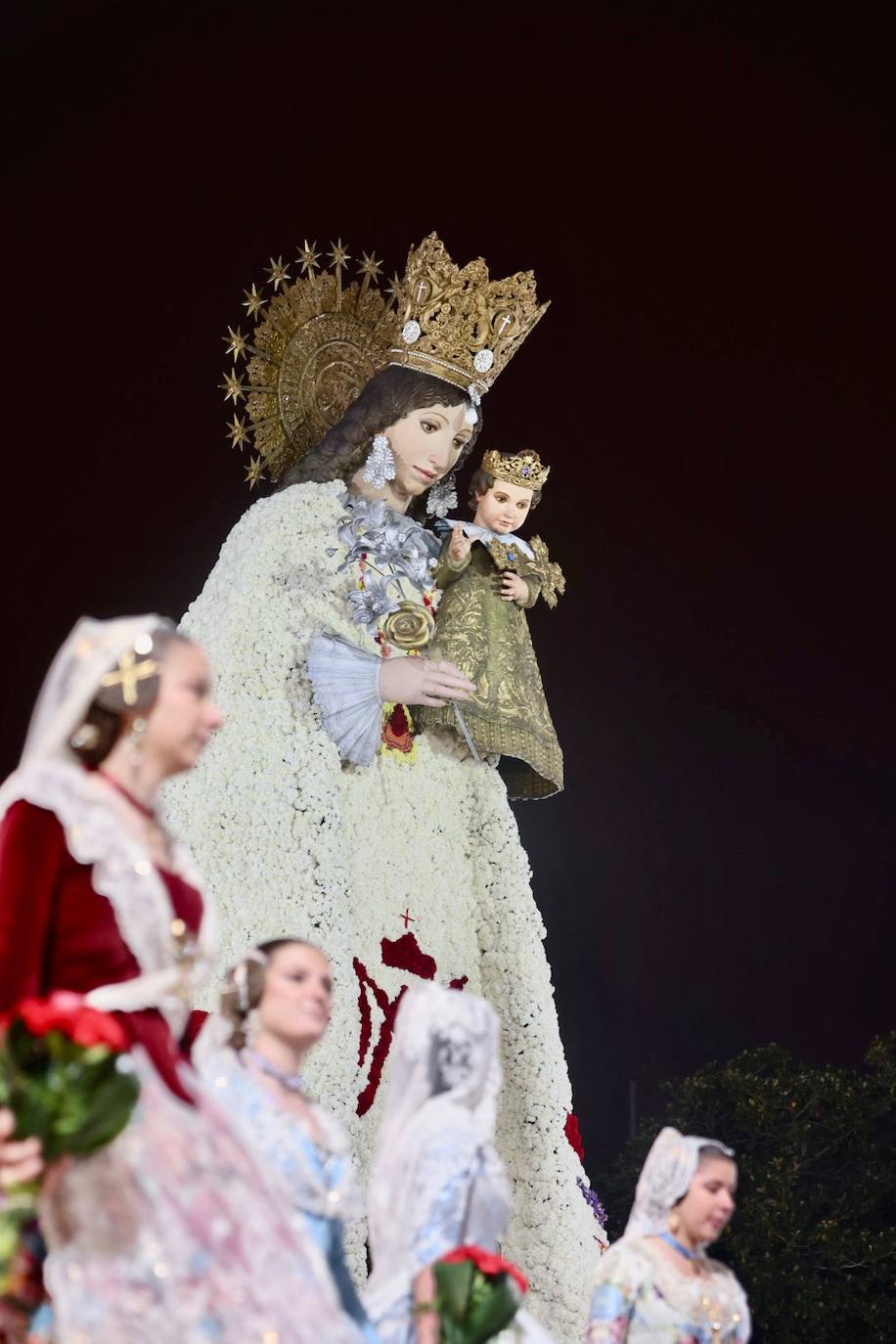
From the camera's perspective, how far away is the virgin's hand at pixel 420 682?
19.6ft

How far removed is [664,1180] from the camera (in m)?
4.48

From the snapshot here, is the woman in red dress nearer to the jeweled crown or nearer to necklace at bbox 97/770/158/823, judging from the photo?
necklace at bbox 97/770/158/823

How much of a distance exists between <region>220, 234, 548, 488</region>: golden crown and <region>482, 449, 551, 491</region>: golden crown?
22 centimetres

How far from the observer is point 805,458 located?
387 inches

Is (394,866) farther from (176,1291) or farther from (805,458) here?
(805,458)

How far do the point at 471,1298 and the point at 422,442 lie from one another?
336cm

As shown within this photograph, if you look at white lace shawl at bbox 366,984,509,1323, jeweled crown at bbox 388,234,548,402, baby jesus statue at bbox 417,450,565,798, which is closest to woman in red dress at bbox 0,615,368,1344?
white lace shawl at bbox 366,984,509,1323

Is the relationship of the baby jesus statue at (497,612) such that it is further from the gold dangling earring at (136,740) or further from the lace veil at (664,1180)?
the gold dangling earring at (136,740)

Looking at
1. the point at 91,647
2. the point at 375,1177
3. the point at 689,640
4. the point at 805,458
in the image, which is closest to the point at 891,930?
the point at 689,640

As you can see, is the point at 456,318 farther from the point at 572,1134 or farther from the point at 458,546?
the point at 572,1134

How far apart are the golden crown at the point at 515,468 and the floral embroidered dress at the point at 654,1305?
2.93 metres

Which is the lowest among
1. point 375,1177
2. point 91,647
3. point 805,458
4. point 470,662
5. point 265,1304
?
point 265,1304

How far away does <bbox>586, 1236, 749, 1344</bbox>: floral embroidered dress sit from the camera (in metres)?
4.32

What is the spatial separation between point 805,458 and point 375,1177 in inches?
256
